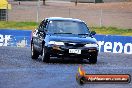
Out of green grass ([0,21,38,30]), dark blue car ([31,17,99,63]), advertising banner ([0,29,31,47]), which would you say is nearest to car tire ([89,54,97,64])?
dark blue car ([31,17,99,63])

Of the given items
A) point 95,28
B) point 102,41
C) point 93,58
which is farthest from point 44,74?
point 95,28

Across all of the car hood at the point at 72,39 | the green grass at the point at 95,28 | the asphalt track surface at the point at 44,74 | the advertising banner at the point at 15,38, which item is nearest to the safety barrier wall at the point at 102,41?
the advertising banner at the point at 15,38

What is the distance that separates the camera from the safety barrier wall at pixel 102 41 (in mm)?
27625

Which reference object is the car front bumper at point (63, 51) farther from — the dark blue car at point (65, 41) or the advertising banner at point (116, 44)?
the advertising banner at point (116, 44)

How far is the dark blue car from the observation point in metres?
18.3

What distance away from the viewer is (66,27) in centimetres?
1961

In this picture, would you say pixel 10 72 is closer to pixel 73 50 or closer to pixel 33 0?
pixel 73 50

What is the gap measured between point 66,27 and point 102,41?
8908mm

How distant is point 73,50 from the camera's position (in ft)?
60.0

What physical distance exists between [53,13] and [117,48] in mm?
33595

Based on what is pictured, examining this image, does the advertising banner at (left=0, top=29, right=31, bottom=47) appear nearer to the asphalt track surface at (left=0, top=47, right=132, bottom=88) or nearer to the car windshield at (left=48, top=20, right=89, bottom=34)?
the car windshield at (left=48, top=20, right=89, bottom=34)

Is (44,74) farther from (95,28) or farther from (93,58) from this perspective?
(95,28)

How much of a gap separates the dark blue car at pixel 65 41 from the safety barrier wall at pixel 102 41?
25.8ft

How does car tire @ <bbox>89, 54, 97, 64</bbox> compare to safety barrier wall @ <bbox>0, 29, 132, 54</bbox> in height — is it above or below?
above
